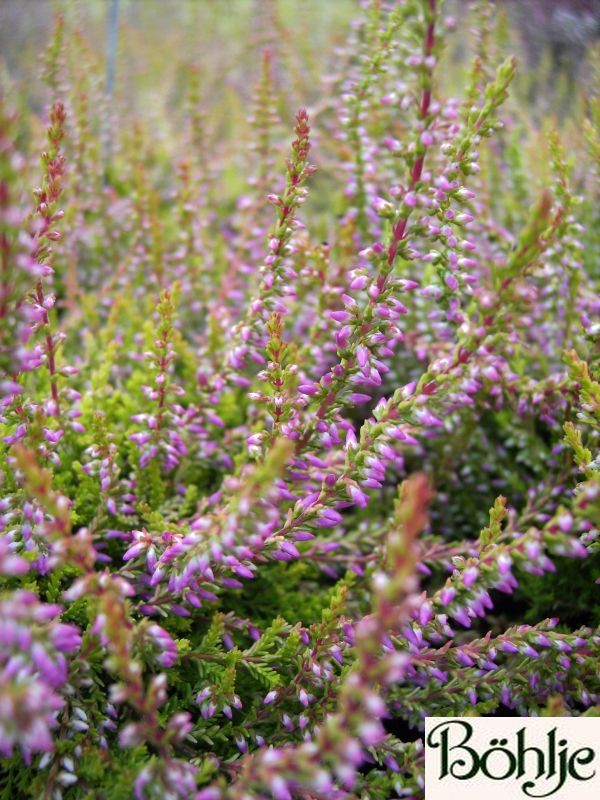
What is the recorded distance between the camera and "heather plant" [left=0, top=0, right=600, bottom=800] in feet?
3.57

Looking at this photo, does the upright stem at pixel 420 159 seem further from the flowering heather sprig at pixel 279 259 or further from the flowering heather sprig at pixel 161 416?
the flowering heather sprig at pixel 161 416

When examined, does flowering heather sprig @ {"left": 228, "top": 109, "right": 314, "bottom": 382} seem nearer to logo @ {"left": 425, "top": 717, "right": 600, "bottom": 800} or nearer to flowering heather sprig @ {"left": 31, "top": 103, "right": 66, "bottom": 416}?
flowering heather sprig @ {"left": 31, "top": 103, "right": 66, "bottom": 416}

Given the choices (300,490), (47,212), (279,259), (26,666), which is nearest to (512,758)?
(300,490)

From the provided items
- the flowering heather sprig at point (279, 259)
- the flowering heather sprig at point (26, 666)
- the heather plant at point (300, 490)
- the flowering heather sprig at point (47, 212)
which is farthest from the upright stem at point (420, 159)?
the flowering heather sprig at point (26, 666)

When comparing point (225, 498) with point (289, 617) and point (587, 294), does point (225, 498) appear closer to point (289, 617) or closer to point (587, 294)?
point (289, 617)

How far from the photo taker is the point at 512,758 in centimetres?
142

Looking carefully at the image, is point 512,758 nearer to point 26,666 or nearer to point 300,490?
point 300,490

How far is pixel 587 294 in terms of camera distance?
7.11ft

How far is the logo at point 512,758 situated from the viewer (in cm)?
138

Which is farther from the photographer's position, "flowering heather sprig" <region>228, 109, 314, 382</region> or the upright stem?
"flowering heather sprig" <region>228, 109, 314, 382</region>

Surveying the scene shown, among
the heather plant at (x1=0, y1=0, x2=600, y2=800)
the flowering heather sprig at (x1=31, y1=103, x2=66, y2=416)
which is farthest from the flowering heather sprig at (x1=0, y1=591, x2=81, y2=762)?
the flowering heather sprig at (x1=31, y1=103, x2=66, y2=416)

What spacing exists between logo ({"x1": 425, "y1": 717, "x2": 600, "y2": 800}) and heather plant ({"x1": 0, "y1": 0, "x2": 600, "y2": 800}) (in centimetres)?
5

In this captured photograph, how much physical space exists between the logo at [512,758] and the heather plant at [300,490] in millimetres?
48

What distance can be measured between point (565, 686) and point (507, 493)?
74cm
